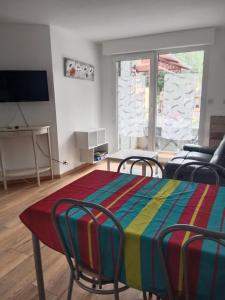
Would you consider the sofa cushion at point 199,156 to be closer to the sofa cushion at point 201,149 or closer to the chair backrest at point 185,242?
the sofa cushion at point 201,149

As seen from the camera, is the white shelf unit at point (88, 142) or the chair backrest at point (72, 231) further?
the white shelf unit at point (88, 142)

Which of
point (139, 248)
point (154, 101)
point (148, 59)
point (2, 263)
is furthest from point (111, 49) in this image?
point (139, 248)

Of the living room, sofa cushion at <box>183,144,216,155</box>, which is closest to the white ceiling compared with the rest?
the living room

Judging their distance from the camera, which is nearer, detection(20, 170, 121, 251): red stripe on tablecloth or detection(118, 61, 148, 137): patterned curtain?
detection(20, 170, 121, 251): red stripe on tablecloth

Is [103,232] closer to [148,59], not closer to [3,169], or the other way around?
[3,169]

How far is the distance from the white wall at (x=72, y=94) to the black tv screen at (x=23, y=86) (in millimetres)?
207

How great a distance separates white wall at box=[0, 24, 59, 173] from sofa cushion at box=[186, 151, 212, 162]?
2090mm

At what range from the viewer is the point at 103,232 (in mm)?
1038

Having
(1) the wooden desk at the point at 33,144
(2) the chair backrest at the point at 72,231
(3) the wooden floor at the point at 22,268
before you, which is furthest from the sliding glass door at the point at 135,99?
(2) the chair backrest at the point at 72,231

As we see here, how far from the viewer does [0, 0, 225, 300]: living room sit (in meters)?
2.94

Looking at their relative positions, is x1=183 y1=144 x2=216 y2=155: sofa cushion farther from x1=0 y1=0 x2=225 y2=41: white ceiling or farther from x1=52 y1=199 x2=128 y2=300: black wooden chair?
x1=52 y1=199 x2=128 y2=300: black wooden chair

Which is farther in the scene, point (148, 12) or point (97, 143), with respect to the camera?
point (97, 143)

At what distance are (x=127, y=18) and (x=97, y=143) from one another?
2132 millimetres

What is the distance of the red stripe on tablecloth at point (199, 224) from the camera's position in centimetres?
87
